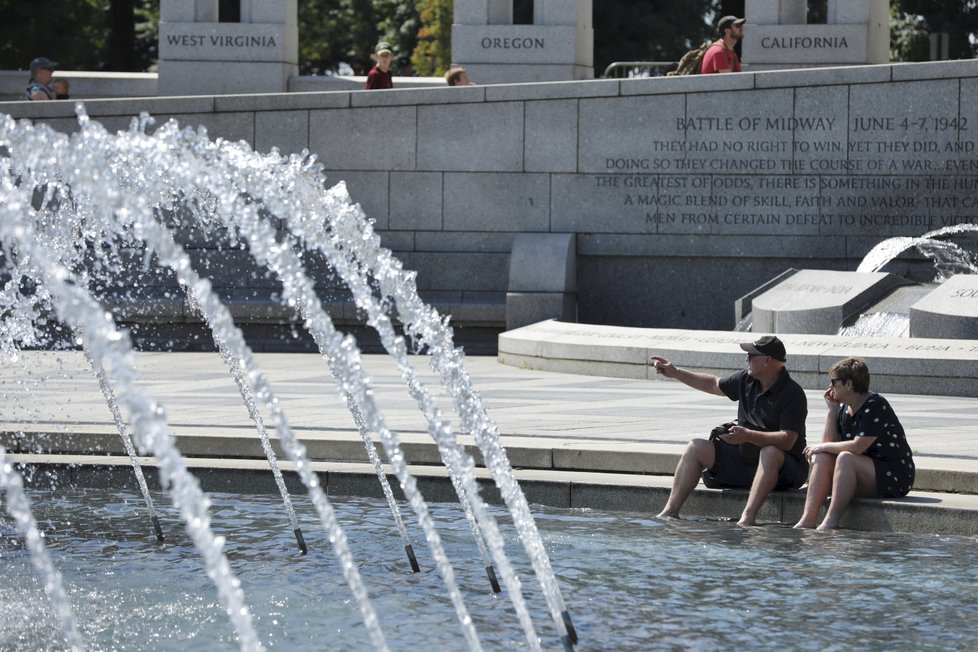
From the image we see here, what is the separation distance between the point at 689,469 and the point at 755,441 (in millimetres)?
336

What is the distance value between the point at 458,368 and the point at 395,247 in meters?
11.6

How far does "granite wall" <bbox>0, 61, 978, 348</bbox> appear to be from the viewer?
17.3 metres

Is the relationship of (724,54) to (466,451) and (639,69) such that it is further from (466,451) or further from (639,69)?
(639,69)

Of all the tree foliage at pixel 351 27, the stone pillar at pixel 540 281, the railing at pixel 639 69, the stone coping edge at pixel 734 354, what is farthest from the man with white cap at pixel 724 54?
the tree foliage at pixel 351 27

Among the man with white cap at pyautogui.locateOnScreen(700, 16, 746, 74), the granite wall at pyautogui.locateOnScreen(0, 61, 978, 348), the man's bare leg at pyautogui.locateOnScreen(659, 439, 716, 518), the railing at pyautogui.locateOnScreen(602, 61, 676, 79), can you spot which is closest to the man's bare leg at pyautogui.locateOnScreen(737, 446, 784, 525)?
the man's bare leg at pyautogui.locateOnScreen(659, 439, 716, 518)

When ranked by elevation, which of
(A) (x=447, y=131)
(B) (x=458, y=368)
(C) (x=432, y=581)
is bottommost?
A: (C) (x=432, y=581)

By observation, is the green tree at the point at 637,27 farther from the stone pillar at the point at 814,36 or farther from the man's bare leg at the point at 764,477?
the man's bare leg at the point at 764,477

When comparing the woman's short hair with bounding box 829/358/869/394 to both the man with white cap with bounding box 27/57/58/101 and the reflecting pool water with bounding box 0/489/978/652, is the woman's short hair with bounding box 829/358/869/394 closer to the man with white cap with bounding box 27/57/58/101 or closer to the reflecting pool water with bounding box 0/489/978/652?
the reflecting pool water with bounding box 0/489/978/652

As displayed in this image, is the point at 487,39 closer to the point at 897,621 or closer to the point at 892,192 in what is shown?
the point at 892,192

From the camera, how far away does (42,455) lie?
975cm

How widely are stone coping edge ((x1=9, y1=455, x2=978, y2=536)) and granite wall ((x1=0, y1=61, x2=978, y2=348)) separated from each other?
354 inches

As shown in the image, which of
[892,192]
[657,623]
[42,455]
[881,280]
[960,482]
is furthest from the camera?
[892,192]

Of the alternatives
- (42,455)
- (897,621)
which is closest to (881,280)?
(42,455)

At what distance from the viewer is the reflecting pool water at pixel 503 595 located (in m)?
6.16
